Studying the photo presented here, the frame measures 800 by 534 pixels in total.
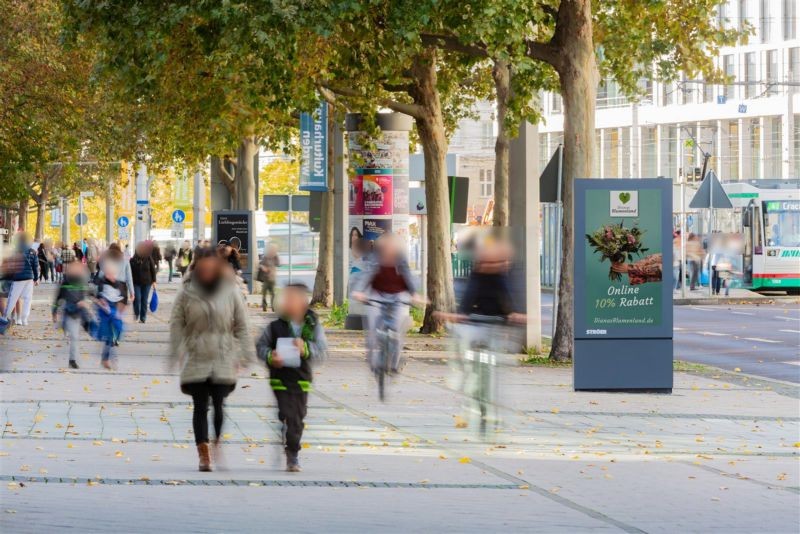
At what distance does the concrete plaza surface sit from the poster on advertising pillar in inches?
14.1

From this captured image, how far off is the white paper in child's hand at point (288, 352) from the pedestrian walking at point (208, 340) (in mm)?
207

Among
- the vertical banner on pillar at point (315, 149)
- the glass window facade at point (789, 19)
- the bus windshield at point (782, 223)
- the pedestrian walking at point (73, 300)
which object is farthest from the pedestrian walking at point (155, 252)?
the glass window facade at point (789, 19)

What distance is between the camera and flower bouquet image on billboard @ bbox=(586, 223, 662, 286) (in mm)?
16250

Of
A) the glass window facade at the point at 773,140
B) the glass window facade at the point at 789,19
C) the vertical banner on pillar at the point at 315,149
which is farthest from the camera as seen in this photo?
the glass window facade at the point at 773,140

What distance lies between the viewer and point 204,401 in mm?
10477

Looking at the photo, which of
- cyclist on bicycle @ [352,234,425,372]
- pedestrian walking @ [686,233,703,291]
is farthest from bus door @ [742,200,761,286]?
cyclist on bicycle @ [352,234,425,372]

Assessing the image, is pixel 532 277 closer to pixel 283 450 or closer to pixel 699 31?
pixel 699 31

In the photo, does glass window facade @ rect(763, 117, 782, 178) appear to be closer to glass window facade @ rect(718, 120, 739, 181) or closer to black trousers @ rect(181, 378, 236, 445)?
glass window facade @ rect(718, 120, 739, 181)

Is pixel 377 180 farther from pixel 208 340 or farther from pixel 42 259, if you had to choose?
pixel 42 259

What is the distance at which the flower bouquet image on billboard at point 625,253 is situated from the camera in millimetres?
16250

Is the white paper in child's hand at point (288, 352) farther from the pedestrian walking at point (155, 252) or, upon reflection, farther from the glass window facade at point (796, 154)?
the glass window facade at point (796, 154)

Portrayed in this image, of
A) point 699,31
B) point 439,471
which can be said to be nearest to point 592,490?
point 439,471

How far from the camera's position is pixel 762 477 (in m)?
10.8

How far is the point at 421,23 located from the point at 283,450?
382 inches
